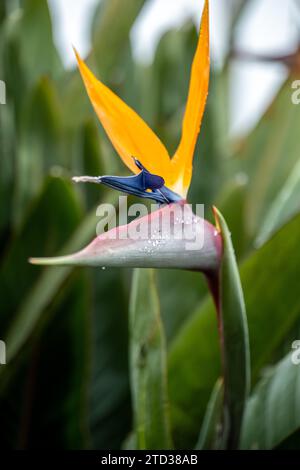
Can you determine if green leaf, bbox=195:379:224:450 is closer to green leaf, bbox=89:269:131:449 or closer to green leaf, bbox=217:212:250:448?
green leaf, bbox=217:212:250:448

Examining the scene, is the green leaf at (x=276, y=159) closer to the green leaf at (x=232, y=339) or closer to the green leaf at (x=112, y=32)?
the green leaf at (x=112, y=32)

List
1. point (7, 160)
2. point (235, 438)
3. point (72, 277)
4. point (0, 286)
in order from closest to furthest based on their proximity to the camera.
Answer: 1. point (235, 438)
2. point (72, 277)
3. point (0, 286)
4. point (7, 160)

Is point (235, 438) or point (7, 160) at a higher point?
point (7, 160)

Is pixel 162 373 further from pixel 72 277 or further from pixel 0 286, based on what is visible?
pixel 0 286

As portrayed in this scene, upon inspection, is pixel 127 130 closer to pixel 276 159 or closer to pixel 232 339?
pixel 232 339

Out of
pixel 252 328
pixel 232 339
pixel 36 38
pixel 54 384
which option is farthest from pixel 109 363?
pixel 36 38
